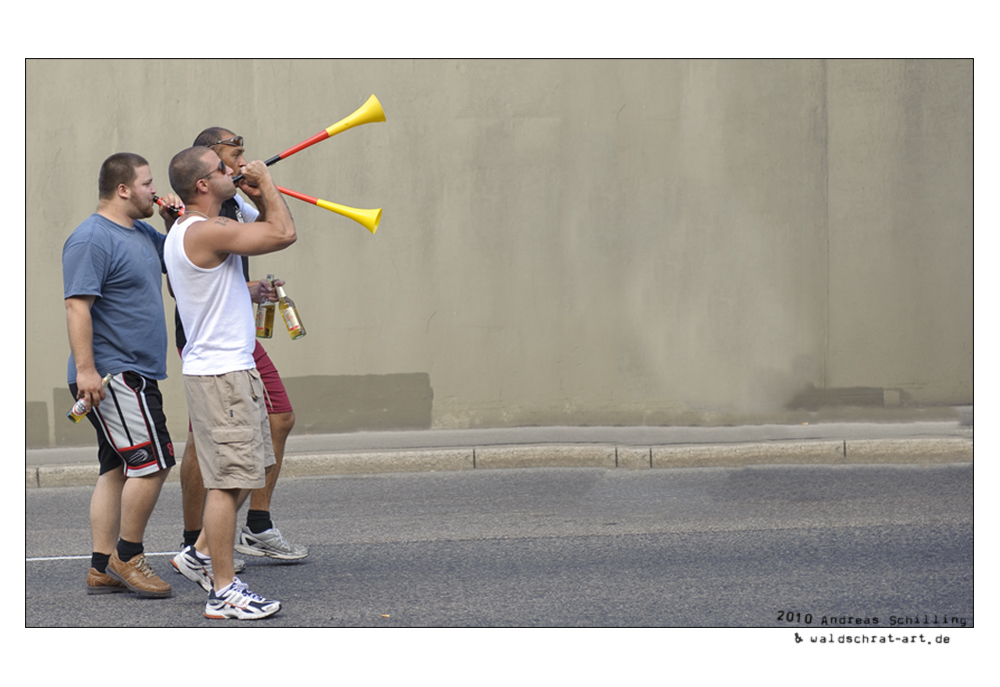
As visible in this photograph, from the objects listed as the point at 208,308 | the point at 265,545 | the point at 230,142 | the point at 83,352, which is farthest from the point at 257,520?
the point at 230,142

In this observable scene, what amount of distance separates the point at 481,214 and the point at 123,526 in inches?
213

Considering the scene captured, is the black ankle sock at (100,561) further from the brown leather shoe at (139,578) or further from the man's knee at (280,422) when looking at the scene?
the man's knee at (280,422)

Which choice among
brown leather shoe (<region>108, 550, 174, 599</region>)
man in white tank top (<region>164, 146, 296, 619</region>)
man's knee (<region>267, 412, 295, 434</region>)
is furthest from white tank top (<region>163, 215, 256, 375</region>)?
man's knee (<region>267, 412, 295, 434</region>)

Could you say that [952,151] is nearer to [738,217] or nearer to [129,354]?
[738,217]

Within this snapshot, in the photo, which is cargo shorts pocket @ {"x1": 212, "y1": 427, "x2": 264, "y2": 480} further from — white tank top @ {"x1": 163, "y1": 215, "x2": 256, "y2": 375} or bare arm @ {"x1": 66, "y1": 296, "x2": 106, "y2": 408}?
bare arm @ {"x1": 66, "y1": 296, "x2": 106, "y2": 408}

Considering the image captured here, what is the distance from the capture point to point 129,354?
439cm

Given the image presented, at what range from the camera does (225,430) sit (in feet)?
13.1

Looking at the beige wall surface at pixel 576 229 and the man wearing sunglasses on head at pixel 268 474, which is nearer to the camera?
the man wearing sunglasses on head at pixel 268 474

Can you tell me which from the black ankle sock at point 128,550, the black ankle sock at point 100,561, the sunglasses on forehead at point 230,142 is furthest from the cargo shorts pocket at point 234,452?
the sunglasses on forehead at point 230,142

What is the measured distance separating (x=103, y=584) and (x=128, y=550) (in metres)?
0.27

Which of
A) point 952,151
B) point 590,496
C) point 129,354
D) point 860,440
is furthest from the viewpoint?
point 952,151

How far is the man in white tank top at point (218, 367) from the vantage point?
396 centimetres

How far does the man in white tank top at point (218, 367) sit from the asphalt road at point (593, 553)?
0.92 feet

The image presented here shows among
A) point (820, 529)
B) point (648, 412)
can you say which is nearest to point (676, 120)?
point (648, 412)
